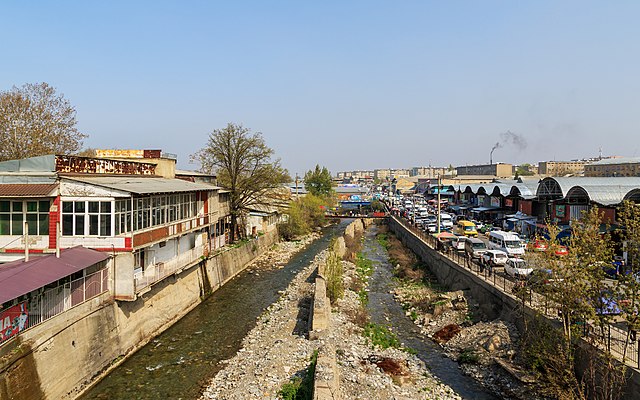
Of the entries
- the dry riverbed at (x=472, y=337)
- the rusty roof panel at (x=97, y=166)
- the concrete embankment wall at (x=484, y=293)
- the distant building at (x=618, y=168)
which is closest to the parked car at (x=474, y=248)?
the concrete embankment wall at (x=484, y=293)

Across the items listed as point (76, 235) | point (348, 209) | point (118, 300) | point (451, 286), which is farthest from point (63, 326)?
point (348, 209)

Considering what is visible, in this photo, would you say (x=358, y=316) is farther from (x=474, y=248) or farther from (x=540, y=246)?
(x=474, y=248)

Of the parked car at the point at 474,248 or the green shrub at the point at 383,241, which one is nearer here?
the parked car at the point at 474,248

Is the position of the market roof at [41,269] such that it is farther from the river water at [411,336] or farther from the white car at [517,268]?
the white car at [517,268]

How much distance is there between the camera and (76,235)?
20.9m

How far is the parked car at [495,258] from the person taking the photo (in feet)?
104

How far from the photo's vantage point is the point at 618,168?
106m

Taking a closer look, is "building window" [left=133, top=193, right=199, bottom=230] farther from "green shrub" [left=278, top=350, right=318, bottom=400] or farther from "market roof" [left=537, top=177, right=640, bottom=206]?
"market roof" [left=537, top=177, right=640, bottom=206]

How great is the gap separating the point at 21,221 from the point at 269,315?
14842 millimetres

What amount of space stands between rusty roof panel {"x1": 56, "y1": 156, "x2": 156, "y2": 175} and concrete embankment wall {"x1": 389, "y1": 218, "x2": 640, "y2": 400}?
2373 cm

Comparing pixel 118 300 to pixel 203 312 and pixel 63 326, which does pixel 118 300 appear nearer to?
pixel 63 326

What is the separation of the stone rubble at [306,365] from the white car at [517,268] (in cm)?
1027

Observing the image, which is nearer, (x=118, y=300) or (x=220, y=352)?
(x=118, y=300)

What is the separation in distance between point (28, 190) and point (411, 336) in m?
20.7
